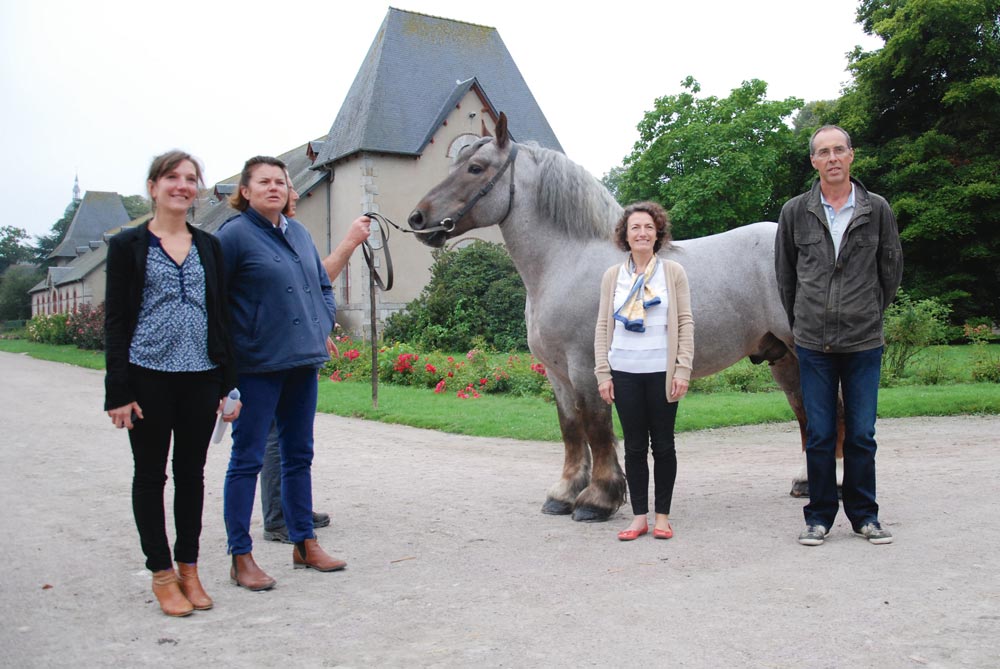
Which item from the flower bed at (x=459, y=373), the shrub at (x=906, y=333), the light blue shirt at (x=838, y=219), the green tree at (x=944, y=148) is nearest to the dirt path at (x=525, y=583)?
the light blue shirt at (x=838, y=219)

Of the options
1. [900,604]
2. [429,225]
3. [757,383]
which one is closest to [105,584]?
[429,225]

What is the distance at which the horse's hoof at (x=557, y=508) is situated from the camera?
5.12m

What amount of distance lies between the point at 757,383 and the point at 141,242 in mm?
10726

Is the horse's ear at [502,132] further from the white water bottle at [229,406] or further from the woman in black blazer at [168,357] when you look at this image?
the white water bottle at [229,406]

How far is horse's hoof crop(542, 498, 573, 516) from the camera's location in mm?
5125

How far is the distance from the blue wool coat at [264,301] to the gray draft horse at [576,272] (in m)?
1.35

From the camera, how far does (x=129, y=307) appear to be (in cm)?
336

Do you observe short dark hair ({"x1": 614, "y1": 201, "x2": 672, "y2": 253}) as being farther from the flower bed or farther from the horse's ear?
the flower bed

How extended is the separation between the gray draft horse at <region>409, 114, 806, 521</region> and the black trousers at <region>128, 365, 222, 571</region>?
2.05m

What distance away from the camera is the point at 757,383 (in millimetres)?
12445

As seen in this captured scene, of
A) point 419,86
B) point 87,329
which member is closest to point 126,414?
point 419,86

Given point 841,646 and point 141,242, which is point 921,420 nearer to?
point 841,646

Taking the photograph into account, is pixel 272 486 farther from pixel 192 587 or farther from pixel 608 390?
pixel 608 390

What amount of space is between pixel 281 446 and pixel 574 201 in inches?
94.3
